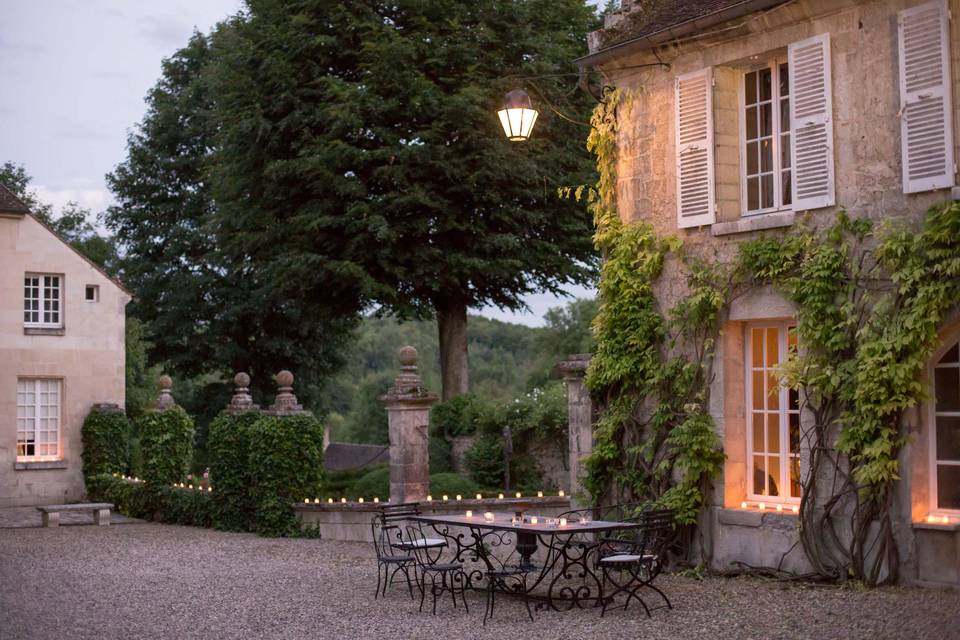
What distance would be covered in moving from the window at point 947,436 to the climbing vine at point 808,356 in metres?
0.31

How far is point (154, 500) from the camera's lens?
67.9 ft

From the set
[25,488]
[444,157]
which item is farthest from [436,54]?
[25,488]

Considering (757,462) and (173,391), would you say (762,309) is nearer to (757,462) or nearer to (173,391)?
(757,462)

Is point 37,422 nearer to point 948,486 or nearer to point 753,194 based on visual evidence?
point 753,194

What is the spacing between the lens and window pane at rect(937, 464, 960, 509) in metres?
9.98

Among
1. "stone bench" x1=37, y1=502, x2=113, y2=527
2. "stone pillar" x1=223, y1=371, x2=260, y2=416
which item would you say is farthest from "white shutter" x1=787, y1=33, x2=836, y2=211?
"stone bench" x1=37, y1=502, x2=113, y2=527

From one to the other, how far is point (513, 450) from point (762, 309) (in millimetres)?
7891

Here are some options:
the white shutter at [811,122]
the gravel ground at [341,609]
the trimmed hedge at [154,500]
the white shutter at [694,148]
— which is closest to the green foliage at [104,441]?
the trimmed hedge at [154,500]

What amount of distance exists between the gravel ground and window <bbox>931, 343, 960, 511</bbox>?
2.77 ft

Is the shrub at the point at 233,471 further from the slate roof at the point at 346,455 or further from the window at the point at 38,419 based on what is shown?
the slate roof at the point at 346,455

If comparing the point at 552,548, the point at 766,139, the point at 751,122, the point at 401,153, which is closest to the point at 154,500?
the point at 401,153

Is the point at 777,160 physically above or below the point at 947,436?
above

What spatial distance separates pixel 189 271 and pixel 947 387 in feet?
78.2

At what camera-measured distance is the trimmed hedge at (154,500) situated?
19047mm
